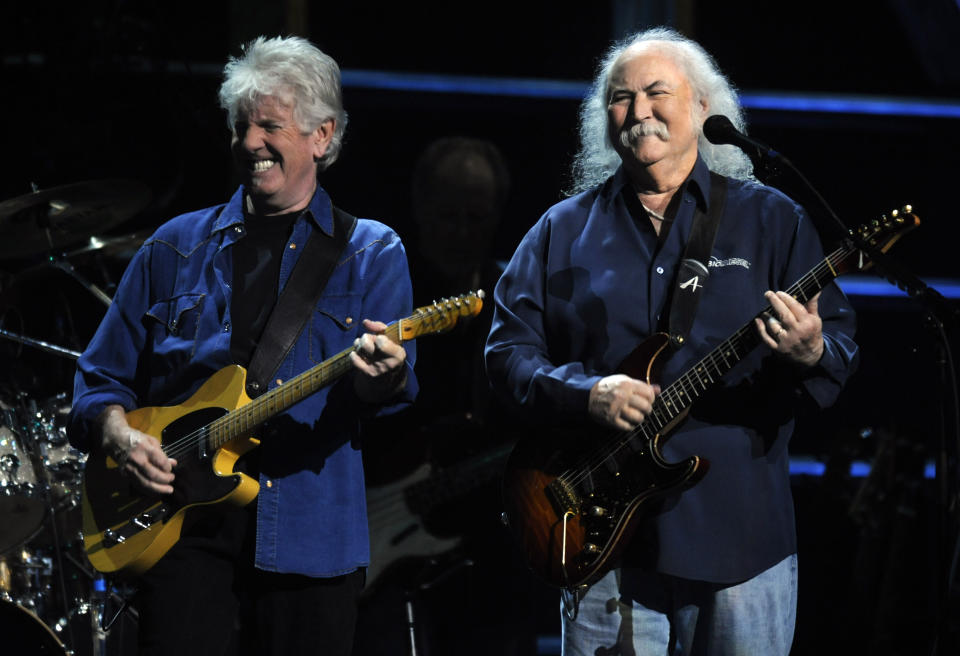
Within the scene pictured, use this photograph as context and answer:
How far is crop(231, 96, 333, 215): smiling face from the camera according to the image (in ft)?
9.92

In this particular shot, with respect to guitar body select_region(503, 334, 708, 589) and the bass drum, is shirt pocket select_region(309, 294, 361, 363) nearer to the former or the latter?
guitar body select_region(503, 334, 708, 589)

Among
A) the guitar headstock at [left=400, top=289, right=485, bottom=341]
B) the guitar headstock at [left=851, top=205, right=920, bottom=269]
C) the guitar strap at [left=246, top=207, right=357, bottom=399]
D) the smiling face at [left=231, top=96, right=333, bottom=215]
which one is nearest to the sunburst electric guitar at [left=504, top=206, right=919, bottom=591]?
the guitar headstock at [left=851, top=205, right=920, bottom=269]

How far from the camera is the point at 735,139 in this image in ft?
8.87

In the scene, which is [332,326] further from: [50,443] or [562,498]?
[50,443]

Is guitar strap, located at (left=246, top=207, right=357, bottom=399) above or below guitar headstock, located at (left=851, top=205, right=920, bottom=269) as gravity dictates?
below

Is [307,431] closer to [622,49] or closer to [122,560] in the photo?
[122,560]

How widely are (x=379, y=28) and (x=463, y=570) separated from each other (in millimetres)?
2594

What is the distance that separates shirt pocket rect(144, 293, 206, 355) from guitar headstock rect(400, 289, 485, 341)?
22.7 inches

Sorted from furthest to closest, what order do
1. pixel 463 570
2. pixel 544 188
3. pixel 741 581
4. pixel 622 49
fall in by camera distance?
pixel 544 188 < pixel 463 570 < pixel 622 49 < pixel 741 581

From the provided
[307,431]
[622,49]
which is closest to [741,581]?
[307,431]

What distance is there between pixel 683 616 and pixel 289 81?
1.73m

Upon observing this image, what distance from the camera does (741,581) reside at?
256 centimetres

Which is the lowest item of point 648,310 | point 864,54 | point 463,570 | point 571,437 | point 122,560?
point 463,570

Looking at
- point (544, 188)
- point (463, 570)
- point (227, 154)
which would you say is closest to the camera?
point (463, 570)
